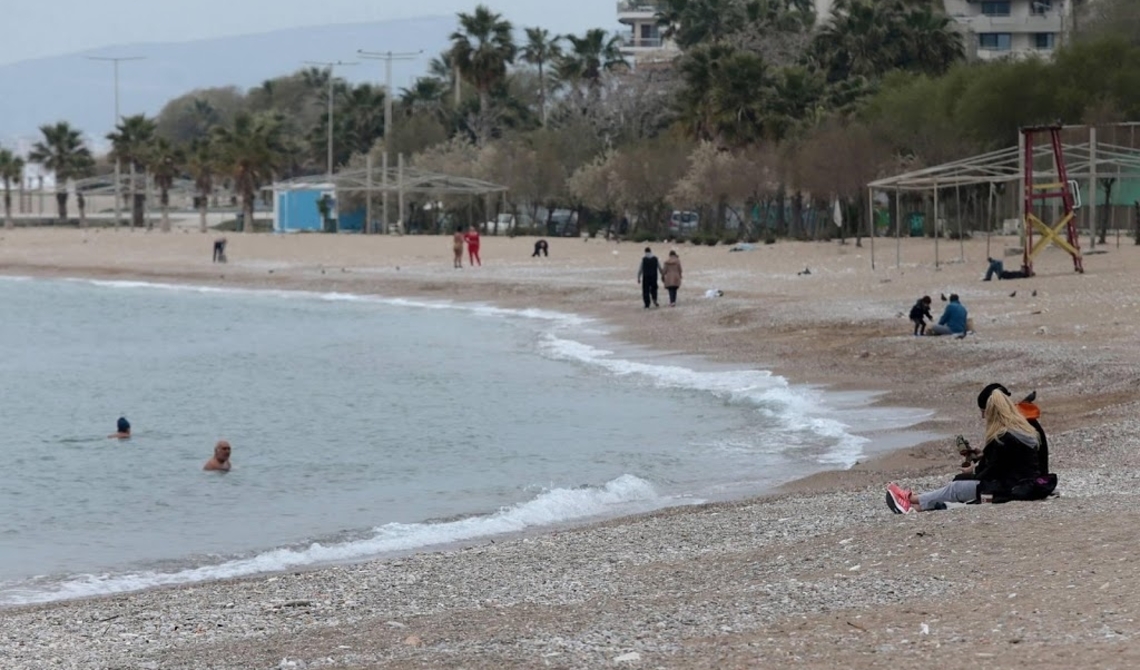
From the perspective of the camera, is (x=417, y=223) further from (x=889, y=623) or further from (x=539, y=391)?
(x=889, y=623)

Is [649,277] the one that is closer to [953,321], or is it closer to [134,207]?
[953,321]

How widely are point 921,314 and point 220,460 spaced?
11.8 m

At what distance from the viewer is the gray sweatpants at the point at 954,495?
11.4 meters

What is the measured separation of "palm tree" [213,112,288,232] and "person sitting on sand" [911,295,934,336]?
64808mm

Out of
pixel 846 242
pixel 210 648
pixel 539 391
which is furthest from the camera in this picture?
pixel 846 242

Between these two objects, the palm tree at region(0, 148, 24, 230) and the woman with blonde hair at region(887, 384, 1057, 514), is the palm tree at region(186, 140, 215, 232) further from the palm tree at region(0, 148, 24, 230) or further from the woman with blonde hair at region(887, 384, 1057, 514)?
the woman with blonde hair at region(887, 384, 1057, 514)

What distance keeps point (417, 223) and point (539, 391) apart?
56.5 m

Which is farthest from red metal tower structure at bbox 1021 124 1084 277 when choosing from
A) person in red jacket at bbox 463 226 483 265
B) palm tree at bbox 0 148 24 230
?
palm tree at bbox 0 148 24 230

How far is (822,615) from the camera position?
8.44 metres

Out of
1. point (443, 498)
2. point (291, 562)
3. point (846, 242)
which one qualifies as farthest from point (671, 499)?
point (846, 242)

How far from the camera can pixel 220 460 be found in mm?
20031

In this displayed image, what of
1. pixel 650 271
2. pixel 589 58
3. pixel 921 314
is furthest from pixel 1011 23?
pixel 921 314

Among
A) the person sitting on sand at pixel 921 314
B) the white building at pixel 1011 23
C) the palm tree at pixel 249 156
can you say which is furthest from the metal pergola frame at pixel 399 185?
the person sitting on sand at pixel 921 314

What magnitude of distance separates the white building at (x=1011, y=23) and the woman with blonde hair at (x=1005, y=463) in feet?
276
